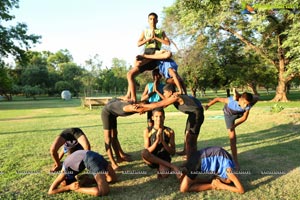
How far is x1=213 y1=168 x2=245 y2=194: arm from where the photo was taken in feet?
14.8

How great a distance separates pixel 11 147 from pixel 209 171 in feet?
20.8

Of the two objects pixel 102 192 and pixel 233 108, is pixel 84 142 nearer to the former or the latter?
pixel 102 192

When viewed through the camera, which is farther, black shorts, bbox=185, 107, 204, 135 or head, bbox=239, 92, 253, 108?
black shorts, bbox=185, 107, 204, 135

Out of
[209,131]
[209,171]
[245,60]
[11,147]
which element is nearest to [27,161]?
[11,147]

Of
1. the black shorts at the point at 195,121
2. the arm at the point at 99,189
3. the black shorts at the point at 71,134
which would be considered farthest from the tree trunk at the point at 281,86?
the arm at the point at 99,189

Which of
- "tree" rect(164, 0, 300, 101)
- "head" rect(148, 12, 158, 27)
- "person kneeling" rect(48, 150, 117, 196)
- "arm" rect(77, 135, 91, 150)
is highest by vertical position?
"tree" rect(164, 0, 300, 101)

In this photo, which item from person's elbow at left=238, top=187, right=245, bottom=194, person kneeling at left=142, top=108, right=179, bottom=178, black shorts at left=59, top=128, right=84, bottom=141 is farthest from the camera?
black shorts at left=59, top=128, right=84, bottom=141

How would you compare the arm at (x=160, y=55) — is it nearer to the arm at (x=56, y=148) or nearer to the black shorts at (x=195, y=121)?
the black shorts at (x=195, y=121)

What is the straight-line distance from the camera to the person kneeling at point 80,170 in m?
4.56

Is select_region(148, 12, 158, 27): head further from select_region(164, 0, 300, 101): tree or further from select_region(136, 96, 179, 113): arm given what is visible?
select_region(164, 0, 300, 101): tree

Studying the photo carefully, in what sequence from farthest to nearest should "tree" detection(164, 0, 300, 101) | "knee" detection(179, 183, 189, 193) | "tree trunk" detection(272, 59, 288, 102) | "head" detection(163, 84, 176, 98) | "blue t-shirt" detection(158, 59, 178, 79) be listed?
"tree trunk" detection(272, 59, 288, 102) → "tree" detection(164, 0, 300, 101) → "blue t-shirt" detection(158, 59, 178, 79) → "head" detection(163, 84, 176, 98) → "knee" detection(179, 183, 189, 193)

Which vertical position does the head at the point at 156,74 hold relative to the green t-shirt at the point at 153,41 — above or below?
below

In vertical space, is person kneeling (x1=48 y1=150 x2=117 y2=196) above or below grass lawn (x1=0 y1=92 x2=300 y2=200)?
above

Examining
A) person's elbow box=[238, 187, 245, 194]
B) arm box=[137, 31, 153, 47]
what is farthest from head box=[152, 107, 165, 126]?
person's elbow box=[238, 187, 245, 194]
